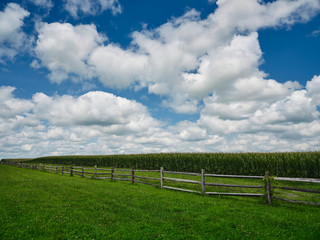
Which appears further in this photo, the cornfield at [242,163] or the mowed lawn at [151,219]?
the cornfield at [242,163]

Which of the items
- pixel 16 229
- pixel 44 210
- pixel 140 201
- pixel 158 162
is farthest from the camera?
pixel 158 162

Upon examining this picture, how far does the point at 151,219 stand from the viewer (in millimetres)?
8164

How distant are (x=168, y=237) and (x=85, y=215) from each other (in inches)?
160

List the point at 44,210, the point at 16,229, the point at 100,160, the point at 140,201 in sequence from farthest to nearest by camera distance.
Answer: the point at 100,160, the point at 140,201, the point at 44,210, the point at 16,229

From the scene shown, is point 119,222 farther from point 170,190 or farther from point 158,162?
point 158,162

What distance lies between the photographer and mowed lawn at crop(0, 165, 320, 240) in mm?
6770

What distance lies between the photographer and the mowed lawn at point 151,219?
6.77 m

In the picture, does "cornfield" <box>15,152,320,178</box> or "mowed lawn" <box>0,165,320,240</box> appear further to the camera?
"cornfield" <box>15,152,320,178</box>

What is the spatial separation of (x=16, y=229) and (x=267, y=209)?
1089 centimetres

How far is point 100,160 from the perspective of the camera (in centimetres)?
4894

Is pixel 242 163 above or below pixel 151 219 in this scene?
above

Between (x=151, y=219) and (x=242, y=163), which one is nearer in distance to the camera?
(x=151, y=219)

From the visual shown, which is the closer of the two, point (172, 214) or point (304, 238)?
point (304, 238)

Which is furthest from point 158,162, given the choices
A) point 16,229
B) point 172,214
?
point 16,229
